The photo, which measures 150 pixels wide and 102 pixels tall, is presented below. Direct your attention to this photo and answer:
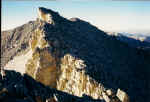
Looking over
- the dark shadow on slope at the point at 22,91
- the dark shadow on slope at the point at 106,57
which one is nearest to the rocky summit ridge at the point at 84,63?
the dark shadow on slope at the point at 106,57

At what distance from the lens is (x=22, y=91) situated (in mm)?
25422

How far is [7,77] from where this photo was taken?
1131 inches

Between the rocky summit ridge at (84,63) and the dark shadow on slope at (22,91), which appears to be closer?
the dark shadow on slope at (22,91)

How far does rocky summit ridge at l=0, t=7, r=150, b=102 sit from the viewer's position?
44.8 metres

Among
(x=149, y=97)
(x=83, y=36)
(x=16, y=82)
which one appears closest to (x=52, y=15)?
(x=83, y=36)

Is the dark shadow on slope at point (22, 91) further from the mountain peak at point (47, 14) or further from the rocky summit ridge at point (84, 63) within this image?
the mountain peak at point (47, 14)

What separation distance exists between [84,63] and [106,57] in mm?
16417

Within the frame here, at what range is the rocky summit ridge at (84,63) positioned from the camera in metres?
44.8

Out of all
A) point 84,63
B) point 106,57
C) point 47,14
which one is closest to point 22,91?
point 84,63

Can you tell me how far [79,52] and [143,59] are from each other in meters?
30.3

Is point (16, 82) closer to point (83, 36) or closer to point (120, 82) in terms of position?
point (120, 82)

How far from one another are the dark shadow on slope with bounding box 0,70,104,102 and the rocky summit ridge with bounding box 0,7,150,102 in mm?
1261

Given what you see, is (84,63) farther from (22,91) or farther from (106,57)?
(22,91)

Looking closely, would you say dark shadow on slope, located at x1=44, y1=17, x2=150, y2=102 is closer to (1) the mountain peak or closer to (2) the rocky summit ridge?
(2) the rocky summit ridge
